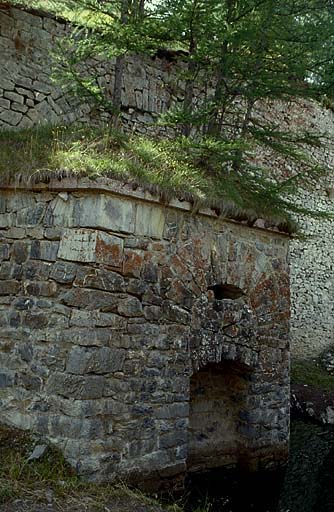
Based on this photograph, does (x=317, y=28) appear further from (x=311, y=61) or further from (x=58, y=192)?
(x=58, y=192)

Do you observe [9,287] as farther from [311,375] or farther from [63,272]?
[311,375]

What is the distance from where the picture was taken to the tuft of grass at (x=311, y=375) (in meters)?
11.2

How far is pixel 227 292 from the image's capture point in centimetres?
623

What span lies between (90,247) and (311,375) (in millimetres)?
8537

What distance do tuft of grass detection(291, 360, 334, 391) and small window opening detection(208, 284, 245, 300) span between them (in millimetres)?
5569

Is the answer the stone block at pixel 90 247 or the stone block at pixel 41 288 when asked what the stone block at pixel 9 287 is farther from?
the stone block at pixel 90 247

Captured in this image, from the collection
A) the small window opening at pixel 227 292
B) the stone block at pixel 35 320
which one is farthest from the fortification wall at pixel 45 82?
the stone block at pixel 35 320

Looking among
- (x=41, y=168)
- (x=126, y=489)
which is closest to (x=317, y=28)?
(x=41, y=168)

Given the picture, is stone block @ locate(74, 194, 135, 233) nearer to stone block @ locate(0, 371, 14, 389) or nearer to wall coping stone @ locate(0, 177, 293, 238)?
wall coping stone @ locate(0, 177, 293, 238)

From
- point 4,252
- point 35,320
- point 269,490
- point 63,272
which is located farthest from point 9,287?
point 269,490

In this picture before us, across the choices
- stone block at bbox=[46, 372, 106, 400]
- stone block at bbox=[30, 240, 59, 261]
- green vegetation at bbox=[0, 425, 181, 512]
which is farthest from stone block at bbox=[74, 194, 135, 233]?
green vegetation at bbox=[0, 425, 181, 512]

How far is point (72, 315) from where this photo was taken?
15.4 feet

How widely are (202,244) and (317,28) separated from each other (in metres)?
3.42

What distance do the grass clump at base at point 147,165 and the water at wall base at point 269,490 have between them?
9.70 ft
